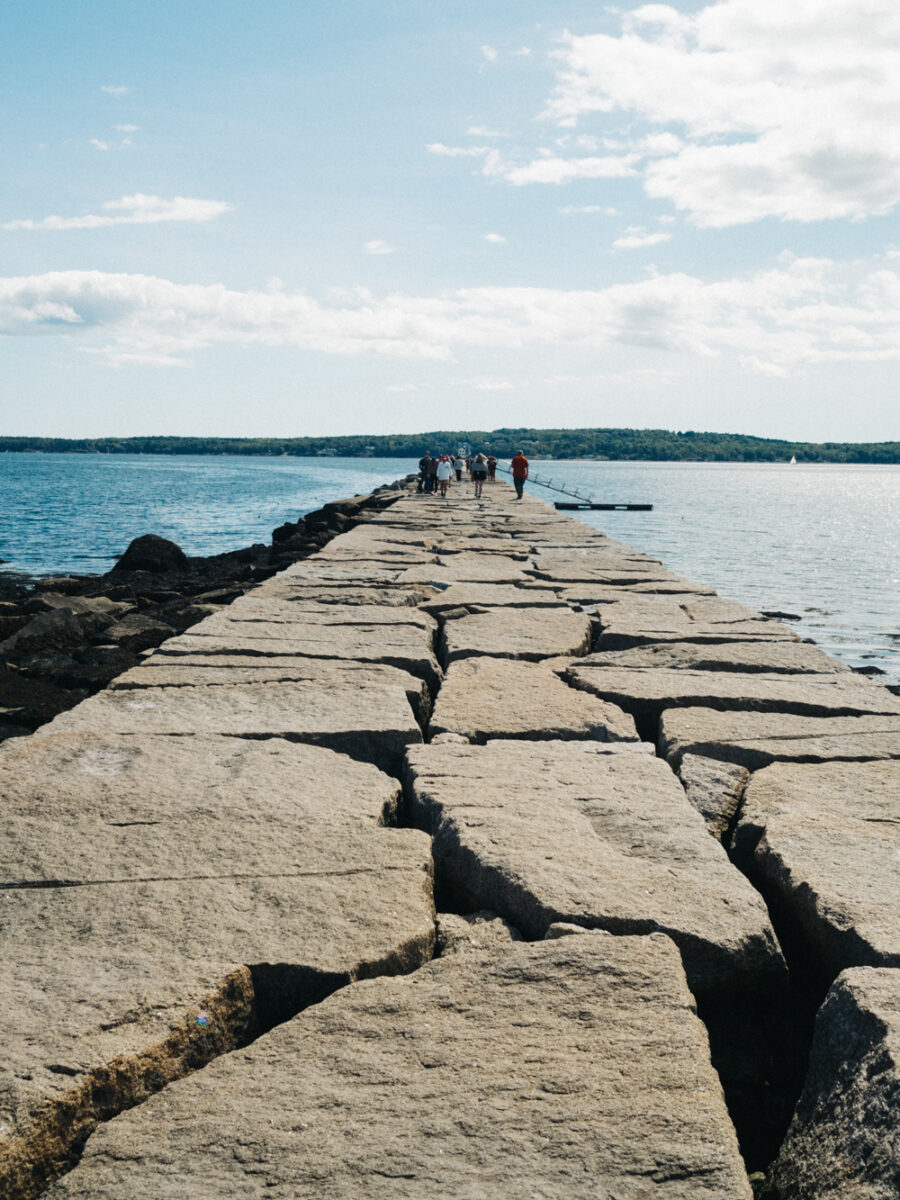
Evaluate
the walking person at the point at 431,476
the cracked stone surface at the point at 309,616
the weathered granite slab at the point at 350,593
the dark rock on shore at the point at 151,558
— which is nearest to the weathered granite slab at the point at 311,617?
the cracked stone surface at the point at 309,616

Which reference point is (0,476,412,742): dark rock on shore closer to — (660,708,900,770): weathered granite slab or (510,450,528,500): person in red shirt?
(660,708,900,770): weathered granite slab

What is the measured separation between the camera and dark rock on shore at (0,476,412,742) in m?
4.94

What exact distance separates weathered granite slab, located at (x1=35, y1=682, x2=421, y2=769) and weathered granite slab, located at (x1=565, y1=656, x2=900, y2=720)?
0.75m

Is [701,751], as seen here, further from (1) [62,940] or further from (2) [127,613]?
(2) [127,613]

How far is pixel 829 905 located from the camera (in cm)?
175

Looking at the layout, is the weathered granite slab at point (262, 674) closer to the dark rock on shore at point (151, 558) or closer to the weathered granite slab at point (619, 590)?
the weathered granite slab at point (619, 590)

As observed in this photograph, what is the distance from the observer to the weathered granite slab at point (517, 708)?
9.15 feet

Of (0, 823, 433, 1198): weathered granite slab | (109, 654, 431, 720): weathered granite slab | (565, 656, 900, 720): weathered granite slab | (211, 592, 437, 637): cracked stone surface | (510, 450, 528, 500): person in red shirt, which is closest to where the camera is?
(0, 823, 433, 1198): weathered granite slab

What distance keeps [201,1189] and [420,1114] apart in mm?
285

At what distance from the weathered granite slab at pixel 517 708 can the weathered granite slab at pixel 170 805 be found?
462 mm

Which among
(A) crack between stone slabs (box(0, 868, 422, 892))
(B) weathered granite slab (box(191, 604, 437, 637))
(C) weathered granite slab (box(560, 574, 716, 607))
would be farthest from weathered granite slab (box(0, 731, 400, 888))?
(C) weathered granite slab (box(560, 574, 716, 607))

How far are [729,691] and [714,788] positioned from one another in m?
0.82

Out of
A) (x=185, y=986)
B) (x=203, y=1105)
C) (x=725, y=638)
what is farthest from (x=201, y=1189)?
(x=725, y=638)

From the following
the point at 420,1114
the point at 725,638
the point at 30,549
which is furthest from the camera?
the point at 30,549
